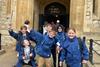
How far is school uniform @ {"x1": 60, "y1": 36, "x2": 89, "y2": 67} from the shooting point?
9.84 meters

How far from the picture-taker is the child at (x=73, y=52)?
9820 millimetres

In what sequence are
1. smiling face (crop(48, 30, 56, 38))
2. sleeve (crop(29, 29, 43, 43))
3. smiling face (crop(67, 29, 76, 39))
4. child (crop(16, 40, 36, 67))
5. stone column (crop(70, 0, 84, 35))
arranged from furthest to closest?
stone column (crop(70, 0, 84, 35)), child (crop(16, 40, 36, 67)), sleeve (crop(29, 29, 43, 43)), smiling face (crop(48, 30, 56, 38)), smiling face (crop(67, 29, 76, 39))

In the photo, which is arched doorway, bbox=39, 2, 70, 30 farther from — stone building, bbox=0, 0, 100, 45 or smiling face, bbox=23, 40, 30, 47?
smiling face, bbox=23, 40, 30, 47

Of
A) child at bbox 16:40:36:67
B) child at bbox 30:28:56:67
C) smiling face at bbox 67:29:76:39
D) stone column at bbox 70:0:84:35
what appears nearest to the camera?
smiling face at bbox 67:29:76:39

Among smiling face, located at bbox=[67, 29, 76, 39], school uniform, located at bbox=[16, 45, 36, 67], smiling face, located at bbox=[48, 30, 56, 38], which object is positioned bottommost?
school uniform, located at bbox=[16, 45, 36, 67]

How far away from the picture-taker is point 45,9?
28188 millimetres

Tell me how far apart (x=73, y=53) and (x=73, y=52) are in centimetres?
3

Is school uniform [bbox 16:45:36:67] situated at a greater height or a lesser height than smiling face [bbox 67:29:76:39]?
lesser

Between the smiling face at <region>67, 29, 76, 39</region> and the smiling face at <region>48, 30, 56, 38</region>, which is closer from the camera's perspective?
the smiling face at <region>67, 29, 76, 39</region>

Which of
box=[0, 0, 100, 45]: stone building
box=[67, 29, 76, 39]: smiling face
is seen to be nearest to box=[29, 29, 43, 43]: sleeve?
box=[67, 29, 76, 39]: smiling face

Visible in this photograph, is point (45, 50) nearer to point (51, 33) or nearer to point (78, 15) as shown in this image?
point (51, 33)

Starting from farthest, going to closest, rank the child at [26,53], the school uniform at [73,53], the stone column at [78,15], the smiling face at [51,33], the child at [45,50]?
the stone column at [78,15], the child at [26,53], the child at [45,50], the smiling face at [51,33], the school uniform at [73,53]

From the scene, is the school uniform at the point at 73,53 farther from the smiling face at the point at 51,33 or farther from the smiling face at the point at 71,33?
the smiling face at the point at 51,33

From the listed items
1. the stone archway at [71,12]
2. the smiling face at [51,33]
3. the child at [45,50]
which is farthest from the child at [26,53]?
the stone archway at [71,12]
